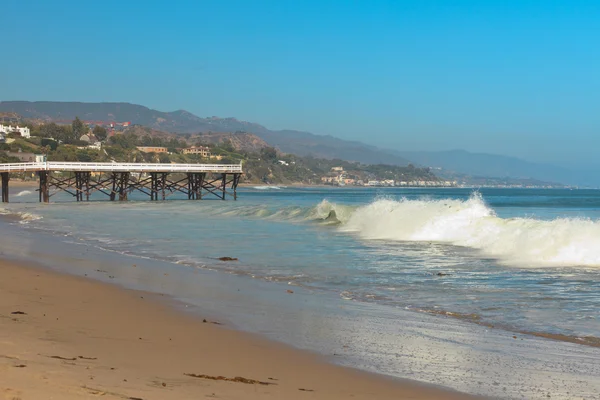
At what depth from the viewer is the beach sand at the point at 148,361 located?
550 centimetres

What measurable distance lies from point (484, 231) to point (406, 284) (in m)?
10.5

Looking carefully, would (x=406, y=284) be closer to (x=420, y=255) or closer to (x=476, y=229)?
(x=420, y=255)

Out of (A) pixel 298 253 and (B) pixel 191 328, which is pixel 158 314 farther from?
(A) pixel 298 253

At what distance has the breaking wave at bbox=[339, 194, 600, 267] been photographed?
17.4 meters

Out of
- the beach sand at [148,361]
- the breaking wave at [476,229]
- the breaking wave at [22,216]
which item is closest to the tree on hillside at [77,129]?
the breaking wave at [22,216]

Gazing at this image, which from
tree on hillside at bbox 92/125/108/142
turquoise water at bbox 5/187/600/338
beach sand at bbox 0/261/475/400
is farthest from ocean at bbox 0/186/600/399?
tree on hillside at bbox 92/125/108/142

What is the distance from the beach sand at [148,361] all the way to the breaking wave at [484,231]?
1058 centimetres

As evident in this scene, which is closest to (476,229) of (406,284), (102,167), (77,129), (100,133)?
(406,284)

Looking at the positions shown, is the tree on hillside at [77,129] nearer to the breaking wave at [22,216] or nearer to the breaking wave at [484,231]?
the breaking wave at [22,216]

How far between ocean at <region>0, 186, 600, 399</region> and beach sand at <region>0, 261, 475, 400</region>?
52 centimetres

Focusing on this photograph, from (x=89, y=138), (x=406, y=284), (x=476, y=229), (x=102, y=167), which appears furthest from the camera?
(x=89, y=138)

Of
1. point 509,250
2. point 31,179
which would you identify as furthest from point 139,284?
point 31,179

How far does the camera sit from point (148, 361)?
21.8 feet

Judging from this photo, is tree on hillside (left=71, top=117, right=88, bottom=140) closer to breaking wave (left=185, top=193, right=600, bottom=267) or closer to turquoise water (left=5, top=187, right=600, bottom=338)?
breaking wave (left=185, top=193, right=600, bottom=267)
